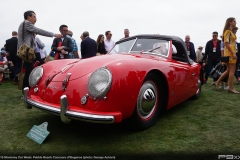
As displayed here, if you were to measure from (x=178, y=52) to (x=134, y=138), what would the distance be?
2.03 meters

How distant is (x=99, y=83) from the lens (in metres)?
2.01

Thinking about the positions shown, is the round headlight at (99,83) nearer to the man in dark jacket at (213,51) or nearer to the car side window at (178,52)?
the car side window at (178,52)

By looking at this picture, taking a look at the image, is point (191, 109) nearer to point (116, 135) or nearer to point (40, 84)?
point (116, 135)

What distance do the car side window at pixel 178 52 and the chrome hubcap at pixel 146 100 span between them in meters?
1.19

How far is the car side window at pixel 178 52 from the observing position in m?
3.47

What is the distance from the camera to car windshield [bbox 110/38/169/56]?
323cm

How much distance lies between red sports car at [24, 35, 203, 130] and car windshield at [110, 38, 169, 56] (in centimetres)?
3

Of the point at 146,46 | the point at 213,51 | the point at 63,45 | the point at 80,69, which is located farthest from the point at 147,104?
the point at 213,51

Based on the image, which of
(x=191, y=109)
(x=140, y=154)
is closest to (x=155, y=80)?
(x=140, y=154)

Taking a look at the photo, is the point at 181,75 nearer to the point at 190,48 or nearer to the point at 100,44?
the point at 100,44

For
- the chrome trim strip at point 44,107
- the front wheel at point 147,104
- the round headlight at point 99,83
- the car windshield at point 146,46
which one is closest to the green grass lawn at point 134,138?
the front wheel at point 147,104

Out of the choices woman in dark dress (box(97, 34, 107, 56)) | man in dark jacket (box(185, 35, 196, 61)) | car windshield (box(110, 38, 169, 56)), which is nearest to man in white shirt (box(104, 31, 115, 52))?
woman in dark dress (box(97, 34, 107, 56))

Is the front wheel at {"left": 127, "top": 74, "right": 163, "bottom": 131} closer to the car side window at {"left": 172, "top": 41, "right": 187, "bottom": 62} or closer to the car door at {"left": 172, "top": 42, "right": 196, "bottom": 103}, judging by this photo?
the car door at {"left": 172, "top": 42, "right": 196, "bottom": 103}

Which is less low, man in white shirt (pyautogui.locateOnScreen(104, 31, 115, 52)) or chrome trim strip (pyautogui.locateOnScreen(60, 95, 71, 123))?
man in white shirt (pyautogui.locateOnScreen(104, 31, 115, 52))
